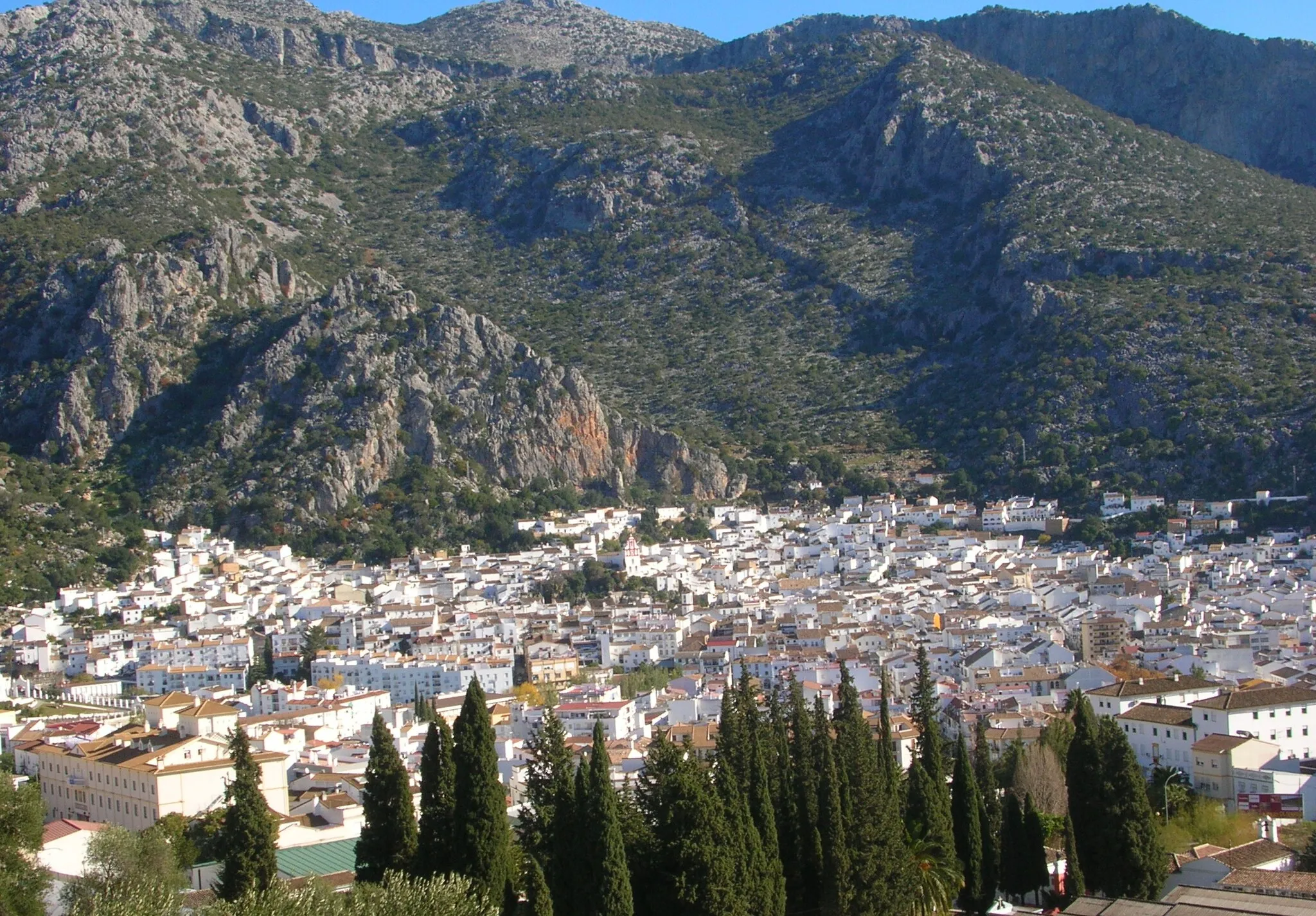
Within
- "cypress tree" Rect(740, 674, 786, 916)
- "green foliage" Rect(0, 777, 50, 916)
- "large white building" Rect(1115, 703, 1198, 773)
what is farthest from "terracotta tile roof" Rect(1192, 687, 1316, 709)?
"green foliage" Rect(0, 777, 50, 916)

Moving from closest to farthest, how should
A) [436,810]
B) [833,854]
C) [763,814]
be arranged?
[436,810] → [833,854] → [763,814]

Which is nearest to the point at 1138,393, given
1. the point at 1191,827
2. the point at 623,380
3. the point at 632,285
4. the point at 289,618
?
the point at 623,380

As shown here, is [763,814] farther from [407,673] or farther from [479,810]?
[407,673]

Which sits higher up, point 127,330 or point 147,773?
point 127,330

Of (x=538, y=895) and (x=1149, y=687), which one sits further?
(x=1149, y=687)

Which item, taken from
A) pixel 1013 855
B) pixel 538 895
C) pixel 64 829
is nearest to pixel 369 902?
pixel 538 895

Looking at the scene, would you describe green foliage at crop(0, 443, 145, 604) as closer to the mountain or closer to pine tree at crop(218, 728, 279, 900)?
the mountain

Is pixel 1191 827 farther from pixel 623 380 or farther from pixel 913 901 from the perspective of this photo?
pixel 623 380
